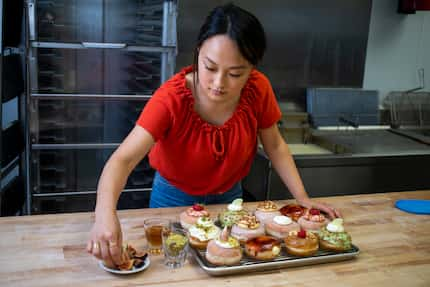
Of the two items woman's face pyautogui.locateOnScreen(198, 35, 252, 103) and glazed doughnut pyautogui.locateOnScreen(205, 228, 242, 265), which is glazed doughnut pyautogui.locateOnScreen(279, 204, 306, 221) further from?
woman's face pyautogui.locateOnScreen(198, 35, 252, 103)

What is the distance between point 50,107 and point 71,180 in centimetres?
49

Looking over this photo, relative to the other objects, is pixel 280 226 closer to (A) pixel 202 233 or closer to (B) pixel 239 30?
(A) pixel 202 233

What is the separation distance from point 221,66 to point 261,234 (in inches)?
19.4

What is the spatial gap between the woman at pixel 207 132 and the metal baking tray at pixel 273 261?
0.23 m

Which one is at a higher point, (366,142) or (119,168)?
(119,168)

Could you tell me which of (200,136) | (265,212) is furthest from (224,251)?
(200,136)

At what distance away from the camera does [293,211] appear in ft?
5.18

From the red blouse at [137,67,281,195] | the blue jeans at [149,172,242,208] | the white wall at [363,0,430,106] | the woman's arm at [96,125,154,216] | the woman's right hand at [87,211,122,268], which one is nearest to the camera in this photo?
the woman's right hand at [87,211,122,268]

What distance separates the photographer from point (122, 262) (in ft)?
4.00

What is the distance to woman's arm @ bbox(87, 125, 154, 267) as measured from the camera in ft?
3.86

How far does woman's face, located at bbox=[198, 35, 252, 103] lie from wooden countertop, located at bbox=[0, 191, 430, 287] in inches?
18.1

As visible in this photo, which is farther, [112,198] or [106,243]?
[112,198]

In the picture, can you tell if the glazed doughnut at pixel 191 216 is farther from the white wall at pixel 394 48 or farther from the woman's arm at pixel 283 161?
the white wall at pixel 394 48

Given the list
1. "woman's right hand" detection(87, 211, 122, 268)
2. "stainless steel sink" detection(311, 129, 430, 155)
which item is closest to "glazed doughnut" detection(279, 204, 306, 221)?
"woman's right hand" detection(87, 211, 122, 268)
